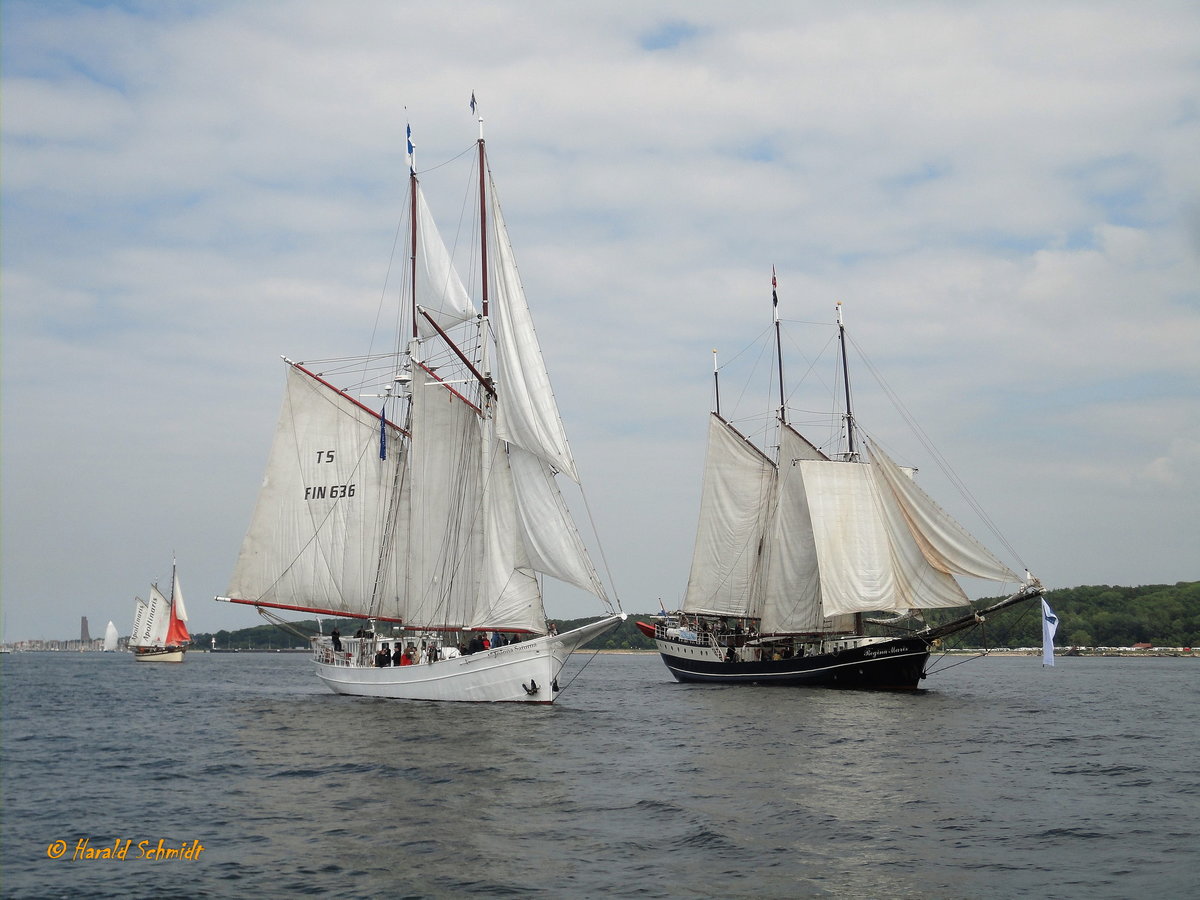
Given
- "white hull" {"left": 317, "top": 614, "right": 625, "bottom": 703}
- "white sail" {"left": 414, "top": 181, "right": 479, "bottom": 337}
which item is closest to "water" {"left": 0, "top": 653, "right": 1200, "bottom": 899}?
"white hull" {"left": 317, "top": 614, "right": 625, "bottom": 703}

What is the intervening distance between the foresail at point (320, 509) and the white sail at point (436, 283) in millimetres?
7067

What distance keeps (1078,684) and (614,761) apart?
6301cm

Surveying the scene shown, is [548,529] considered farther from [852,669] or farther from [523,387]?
[852,669]

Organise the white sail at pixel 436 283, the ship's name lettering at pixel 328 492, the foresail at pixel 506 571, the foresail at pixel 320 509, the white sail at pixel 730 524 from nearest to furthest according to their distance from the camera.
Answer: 1. the foresail at pixel 506 571
2. the white sail at pixel 436 283
3. the foresail at pixel 320 509
4. the ship's name lettering at pixel 328 492
5. the white sail at pixel 730 524

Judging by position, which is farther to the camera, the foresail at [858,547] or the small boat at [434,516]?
the foresail at [858,547]

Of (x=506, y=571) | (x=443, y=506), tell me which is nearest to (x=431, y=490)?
(x=443, y=506)

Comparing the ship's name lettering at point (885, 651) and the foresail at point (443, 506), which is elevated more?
the foresail at point (443, 506)

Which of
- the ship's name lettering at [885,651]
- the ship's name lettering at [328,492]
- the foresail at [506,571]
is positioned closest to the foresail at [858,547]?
the ship's name lettering at [885,651]

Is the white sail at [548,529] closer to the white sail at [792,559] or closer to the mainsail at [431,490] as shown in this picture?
the mainsail at [431,490]

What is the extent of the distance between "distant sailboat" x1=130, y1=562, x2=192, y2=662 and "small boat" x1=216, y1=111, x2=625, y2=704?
3340 inches

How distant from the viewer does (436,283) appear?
5378cm

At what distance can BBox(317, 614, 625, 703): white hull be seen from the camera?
46719 mm

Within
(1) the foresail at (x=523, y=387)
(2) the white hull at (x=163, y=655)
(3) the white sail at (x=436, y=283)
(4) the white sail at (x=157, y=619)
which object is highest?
(3) the white sail at (x=436, y=283)

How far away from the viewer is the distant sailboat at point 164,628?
443 ft
